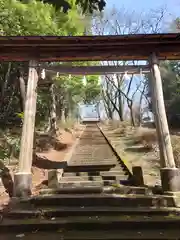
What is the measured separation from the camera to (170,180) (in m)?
6.15

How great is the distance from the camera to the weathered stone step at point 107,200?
19.0 ft

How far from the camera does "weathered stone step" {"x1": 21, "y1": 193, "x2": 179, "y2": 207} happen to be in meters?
5.79

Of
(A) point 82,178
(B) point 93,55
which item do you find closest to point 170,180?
(A) point 82,178

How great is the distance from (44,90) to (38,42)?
34.9 ft

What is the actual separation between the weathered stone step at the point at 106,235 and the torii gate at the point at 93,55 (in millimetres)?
1590

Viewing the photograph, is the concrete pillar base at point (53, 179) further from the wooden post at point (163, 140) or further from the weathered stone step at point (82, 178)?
the wooden post at point (163, 140)

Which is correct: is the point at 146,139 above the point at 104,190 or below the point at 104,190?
above

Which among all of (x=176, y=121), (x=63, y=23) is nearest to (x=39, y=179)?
(x=63, y=23)

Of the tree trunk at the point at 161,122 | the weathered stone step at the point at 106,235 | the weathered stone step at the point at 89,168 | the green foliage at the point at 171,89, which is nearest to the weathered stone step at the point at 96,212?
the weathered stone step at the point at 106,235

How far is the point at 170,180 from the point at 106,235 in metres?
2.46

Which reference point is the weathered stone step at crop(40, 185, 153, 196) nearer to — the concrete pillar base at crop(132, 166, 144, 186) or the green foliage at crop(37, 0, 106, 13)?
the concrete pillar base at crop(132, 166, 144, 186)

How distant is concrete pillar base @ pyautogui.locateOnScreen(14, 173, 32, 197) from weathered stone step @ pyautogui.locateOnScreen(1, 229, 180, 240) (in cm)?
137

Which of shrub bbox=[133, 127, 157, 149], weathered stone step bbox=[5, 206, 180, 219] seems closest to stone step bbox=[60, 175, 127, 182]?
weathered stone step bbox=[5, 206, 180, 219]

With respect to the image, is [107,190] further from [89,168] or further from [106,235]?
[89,168]
